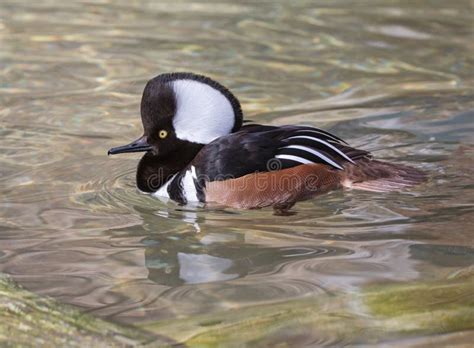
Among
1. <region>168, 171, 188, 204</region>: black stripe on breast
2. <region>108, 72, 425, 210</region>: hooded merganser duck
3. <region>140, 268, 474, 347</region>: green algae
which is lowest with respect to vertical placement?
<region>140, 268, 474, 347</region>: green algae

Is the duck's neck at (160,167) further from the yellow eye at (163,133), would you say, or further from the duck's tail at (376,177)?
the duck's tail at (376,177)

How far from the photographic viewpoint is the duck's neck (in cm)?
592

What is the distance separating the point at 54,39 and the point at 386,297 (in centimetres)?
709

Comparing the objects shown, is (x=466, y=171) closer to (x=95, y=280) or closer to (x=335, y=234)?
(x=335, y=234)

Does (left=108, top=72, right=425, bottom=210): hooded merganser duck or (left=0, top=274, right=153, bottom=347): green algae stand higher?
(left=108, top=72, right=425, bottom=210): hooded merganser duck

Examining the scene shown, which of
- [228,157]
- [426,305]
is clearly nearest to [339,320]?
[426,305]

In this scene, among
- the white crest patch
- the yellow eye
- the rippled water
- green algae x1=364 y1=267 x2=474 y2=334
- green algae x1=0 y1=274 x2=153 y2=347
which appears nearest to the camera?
green algae x1=0 y1=274 x2=153 y2=347

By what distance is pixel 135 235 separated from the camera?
5328 millimetres

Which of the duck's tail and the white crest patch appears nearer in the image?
the white crest patch

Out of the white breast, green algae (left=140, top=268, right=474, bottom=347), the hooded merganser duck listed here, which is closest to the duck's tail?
the hooded merganser duck

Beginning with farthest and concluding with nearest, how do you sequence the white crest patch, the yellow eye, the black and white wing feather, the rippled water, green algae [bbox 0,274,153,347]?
the yellow eye → the white crest patch → the black and white wing feather → the rippled water → green algae [bbox 0,274,153,347]

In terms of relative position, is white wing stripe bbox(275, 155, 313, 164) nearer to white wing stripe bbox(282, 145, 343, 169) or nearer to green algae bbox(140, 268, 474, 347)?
white wing stripe bbox(282, 145, 343, 169)

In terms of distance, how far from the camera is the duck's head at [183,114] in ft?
18.5

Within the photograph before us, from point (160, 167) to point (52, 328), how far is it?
2121 millimetres
